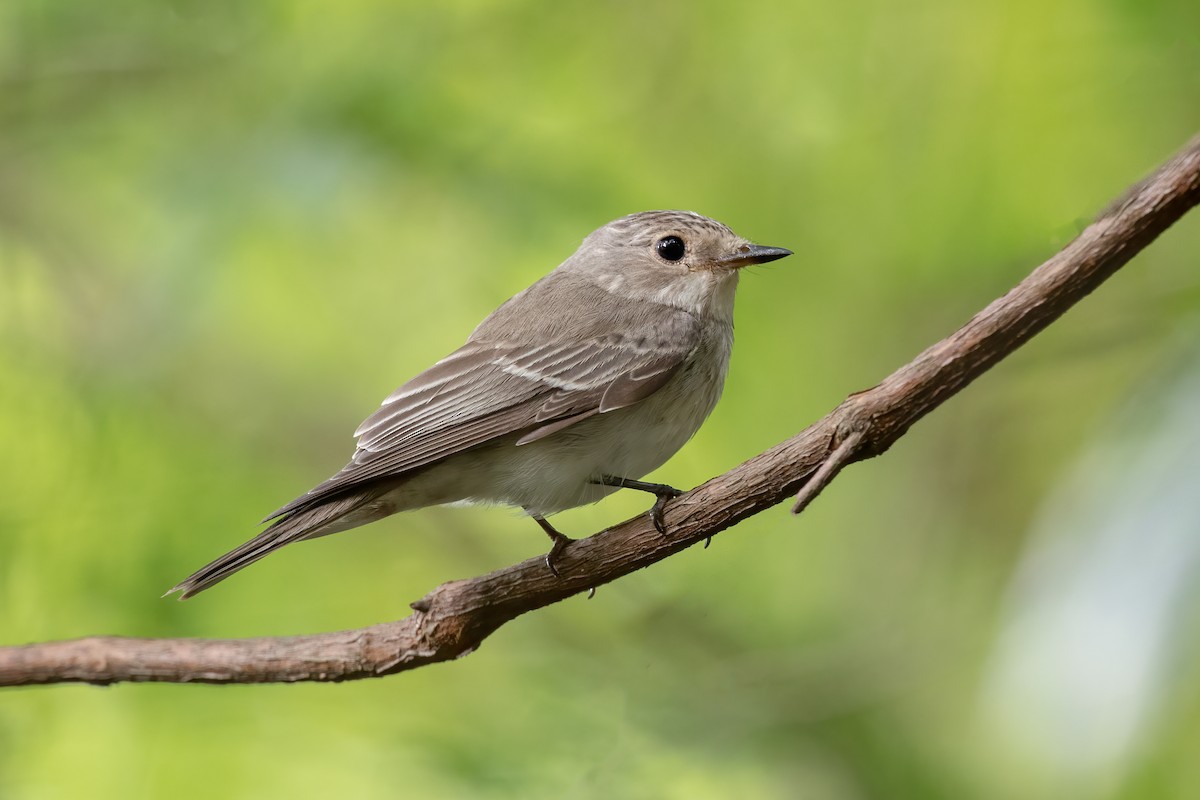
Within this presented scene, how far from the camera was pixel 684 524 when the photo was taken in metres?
2.60

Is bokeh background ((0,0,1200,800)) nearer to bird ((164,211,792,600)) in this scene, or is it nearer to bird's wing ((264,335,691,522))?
bird ((164,211,792,600))

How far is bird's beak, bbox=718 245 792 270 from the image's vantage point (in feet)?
11.1

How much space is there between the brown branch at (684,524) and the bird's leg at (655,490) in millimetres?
28

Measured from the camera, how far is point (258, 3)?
4199 millimetres

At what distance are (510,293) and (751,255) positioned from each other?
117 centimetres

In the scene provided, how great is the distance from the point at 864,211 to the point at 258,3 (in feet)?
7.05

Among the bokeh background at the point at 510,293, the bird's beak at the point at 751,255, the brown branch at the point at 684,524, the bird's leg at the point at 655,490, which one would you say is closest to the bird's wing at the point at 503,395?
the bird's leg at the point at 655,490

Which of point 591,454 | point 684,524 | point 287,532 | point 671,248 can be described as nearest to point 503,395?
point 591,454

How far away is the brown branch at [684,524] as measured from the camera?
6.77 ft

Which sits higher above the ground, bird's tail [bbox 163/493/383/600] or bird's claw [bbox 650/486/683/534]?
bird's tail [bbox 163/493/383/600]

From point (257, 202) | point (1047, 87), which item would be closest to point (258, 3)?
point (257, 202)

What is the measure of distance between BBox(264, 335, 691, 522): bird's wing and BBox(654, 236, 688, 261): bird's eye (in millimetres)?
425

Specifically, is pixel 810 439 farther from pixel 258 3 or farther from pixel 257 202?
pixel 258 3

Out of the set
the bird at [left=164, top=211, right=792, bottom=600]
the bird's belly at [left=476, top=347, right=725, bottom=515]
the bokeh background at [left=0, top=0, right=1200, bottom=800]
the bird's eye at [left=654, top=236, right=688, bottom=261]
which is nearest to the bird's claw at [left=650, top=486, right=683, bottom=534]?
the bird at [left=164, top=211, right=792, bottom=600]
